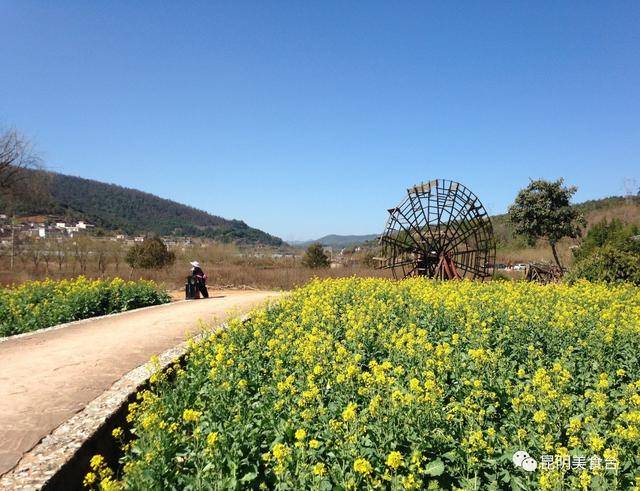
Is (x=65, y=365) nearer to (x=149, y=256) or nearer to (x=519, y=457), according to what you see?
(x=519, y=457)

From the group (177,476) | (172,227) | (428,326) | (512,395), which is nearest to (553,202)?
(428,326)

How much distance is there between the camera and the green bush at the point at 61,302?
9.01 meters

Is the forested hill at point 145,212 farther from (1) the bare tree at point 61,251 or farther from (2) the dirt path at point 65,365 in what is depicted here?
(2) the dirt path at point 65,365

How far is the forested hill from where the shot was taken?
277 ft

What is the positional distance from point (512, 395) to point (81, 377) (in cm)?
490

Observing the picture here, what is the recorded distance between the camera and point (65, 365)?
5738 mm

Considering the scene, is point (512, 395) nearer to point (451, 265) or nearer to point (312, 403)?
point (312, 403)

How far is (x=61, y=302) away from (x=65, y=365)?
15.8 feet

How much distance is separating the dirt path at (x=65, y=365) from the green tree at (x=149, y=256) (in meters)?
13.7

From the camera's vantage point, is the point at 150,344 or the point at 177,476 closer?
the point at 177,476

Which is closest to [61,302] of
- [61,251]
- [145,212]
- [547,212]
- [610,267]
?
[610,267]

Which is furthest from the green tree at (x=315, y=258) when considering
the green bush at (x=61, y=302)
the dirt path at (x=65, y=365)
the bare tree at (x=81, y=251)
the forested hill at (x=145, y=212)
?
the forested hill at (x=145, y=212)

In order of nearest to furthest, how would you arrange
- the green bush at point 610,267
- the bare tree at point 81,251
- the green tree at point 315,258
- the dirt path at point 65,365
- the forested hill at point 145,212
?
the dirt path at point 65,365, the green bush at point 610,267, the bare tree at point 81,251, the green tree at point 315,258, the forested hill at point 145,212

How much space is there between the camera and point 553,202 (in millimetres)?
26875
